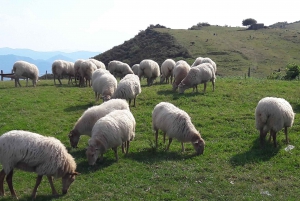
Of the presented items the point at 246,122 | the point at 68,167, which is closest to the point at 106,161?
the point at 68,167

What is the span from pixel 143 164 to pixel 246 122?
21.4ft

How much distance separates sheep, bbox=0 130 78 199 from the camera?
9094mm

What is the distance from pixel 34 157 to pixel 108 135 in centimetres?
296

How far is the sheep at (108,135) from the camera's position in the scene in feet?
37.4

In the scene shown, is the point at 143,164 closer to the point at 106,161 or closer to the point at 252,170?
the point at 106,161

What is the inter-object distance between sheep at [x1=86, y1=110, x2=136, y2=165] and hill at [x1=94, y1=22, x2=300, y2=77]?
45226 millimetres

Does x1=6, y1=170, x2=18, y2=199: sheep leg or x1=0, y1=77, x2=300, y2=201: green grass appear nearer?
x1=6, y1=170, x2=18, y2=199: sheep leg

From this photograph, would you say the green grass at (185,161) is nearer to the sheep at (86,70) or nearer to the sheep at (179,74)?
the sheep at (179,74)

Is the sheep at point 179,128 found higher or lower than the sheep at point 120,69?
lower

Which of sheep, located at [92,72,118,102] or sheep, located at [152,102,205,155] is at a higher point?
sheep, located at [92,72,118,102]

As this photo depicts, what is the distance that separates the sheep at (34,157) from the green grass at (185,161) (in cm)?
55

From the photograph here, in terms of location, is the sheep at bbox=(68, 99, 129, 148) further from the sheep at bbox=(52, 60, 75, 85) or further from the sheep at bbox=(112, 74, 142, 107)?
the sheep at bbox=(52, 60, 75, 85)

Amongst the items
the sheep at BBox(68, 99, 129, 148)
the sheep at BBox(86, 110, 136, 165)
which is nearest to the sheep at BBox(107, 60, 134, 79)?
the sheep at BBox(68, 99, 129, 148)

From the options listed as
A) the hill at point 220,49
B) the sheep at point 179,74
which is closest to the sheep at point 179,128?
the sheep at point 179,74
